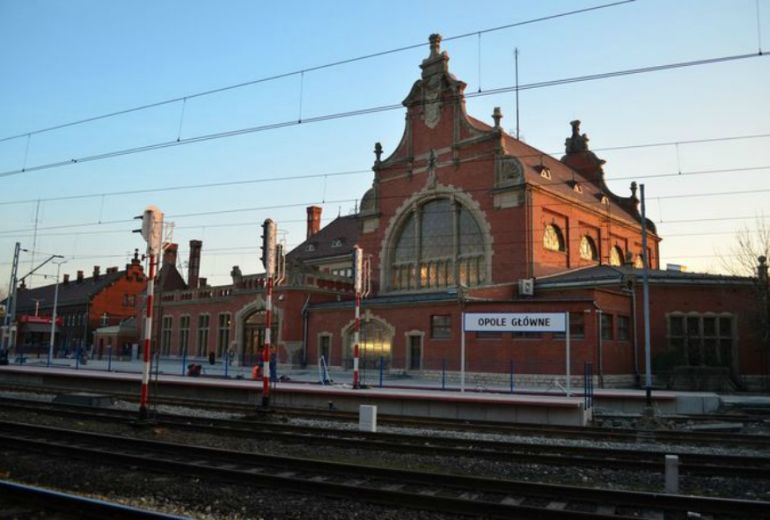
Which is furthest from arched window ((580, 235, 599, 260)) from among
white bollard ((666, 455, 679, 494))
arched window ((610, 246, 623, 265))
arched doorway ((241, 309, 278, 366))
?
white bollard ((666, 455, 679, 494))

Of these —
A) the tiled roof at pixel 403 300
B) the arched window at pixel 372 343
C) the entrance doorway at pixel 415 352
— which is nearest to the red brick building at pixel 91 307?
the tiled roof at pixel 403 300

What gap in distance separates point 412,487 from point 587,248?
39.7 metres

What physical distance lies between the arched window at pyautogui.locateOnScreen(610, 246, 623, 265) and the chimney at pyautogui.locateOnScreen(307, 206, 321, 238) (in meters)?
33.3

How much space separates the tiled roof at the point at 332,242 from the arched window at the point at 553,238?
763 inches

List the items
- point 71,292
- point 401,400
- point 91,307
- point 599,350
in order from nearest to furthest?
point 401,400, point 599,350, point 91,307, point 71,292

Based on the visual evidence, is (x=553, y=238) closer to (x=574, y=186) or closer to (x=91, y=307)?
(x=574, y=186)

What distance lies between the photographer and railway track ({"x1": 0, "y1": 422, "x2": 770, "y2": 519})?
803cm

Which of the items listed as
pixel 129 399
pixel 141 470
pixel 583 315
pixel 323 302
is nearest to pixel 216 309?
pixel 323 302

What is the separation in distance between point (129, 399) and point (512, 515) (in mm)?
20347

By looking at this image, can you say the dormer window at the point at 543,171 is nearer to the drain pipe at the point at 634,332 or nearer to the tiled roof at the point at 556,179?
the tiled roof at the point at 556,179

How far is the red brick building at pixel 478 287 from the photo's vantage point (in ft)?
103

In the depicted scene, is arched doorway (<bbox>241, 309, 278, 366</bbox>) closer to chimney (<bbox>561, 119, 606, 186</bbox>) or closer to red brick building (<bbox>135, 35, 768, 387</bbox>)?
red brick building (<bbox>135, 35, 768, 387</bbox>)

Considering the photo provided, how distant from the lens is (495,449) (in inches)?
520

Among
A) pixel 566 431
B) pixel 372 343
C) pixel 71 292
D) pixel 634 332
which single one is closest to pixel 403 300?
pixel 372 343
